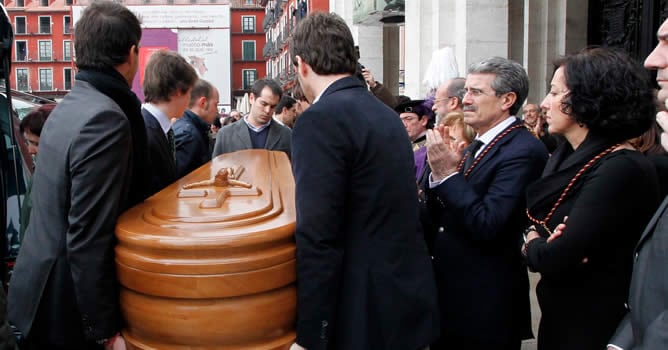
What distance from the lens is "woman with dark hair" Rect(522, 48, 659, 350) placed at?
1.96 m

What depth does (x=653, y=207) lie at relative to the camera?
1983 millimetres

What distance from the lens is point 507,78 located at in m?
2.56

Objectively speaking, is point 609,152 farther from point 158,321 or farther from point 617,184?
point 158,321

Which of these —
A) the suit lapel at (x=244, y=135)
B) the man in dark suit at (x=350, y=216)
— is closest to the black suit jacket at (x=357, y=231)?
the man in dark suit at (x=350, y=216)

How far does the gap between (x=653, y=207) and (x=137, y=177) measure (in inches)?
70.4

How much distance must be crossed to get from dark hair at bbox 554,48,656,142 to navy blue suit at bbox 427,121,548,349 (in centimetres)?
36

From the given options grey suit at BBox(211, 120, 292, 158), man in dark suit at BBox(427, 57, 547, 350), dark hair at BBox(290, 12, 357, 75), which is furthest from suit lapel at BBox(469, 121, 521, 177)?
grey suit at BBox(211, 120, 292, 158)

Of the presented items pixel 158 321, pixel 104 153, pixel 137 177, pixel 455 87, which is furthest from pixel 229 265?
pixel 455 87

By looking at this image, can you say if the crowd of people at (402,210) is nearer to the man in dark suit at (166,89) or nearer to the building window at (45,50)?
the man in dark suit at (166,89)

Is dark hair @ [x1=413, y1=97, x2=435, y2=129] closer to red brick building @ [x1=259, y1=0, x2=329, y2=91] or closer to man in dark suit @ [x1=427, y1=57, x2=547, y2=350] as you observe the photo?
man in dark suit @ [x1=427, y1=57, x2=547, y2=350]

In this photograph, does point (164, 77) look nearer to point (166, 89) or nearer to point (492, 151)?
point (166, 89)

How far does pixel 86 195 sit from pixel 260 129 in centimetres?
344

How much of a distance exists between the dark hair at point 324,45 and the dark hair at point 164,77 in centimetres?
113

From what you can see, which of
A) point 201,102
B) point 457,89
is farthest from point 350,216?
point 201,102
